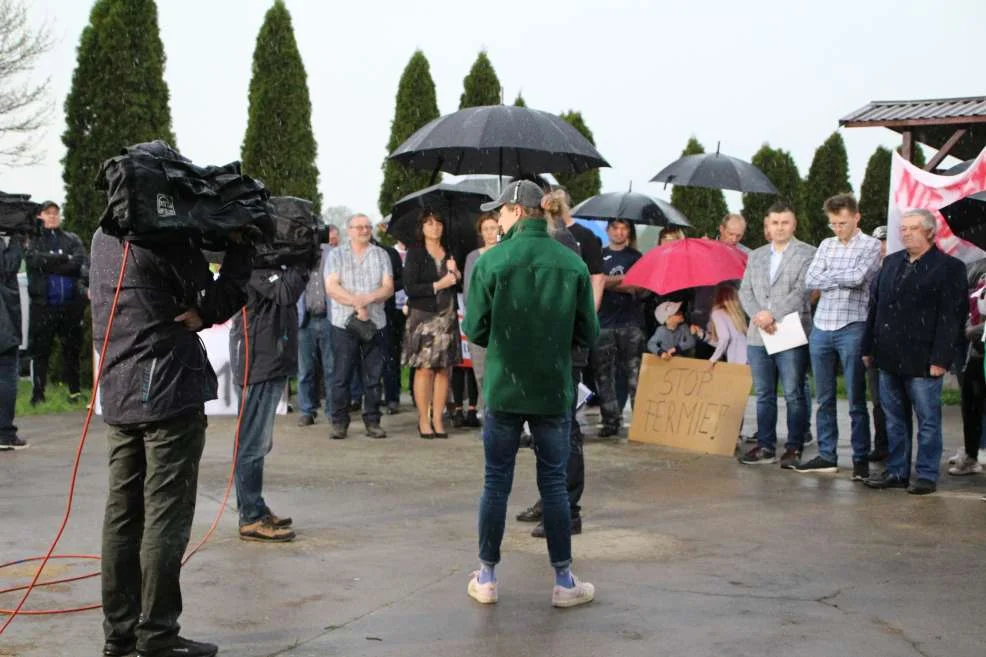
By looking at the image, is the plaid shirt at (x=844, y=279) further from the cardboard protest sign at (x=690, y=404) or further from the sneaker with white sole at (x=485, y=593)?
the sneaker with white sole at (x=485, y=593)

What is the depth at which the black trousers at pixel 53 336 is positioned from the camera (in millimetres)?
13578

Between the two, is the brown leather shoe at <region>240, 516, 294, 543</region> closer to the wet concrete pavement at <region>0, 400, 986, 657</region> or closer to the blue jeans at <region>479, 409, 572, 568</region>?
the wet concrete pavement at <region>0, 400, 986, 657</region>

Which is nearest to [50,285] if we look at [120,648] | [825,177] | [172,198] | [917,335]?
[917,335]

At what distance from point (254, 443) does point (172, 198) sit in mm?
2500

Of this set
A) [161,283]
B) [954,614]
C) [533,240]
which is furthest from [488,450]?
[954,614]

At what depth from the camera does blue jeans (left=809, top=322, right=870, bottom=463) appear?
936cm

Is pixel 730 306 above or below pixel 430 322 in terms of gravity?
above

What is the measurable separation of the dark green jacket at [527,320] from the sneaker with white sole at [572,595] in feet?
2.62

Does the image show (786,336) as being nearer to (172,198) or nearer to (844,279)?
(844,279)

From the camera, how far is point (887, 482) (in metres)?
8.94

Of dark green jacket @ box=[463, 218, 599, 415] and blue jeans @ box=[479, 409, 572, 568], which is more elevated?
dark green jacket @ box=[463, 218, 599, 415]

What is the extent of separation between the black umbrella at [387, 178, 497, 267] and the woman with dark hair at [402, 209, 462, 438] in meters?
0.55

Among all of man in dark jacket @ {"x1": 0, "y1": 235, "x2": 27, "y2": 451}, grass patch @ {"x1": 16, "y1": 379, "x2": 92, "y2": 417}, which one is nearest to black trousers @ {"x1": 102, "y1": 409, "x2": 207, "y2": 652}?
man in dark jacket @ {"x1": 0, "y1": 235, "x2": 27, "y2": 451}

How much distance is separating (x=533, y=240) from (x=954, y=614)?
8.29ft
